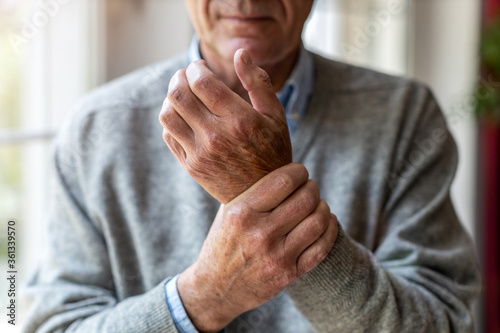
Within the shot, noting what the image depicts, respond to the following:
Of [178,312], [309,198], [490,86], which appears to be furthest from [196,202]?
[490,86]

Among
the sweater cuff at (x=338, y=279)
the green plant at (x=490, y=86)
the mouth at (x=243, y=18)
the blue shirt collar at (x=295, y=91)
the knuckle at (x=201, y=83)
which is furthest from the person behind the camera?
the green plant at (x=490, y=86)

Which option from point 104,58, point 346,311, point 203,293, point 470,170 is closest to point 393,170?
point 346,311

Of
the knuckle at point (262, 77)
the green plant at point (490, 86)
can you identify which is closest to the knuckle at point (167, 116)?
the knuckle at point (262, 77)

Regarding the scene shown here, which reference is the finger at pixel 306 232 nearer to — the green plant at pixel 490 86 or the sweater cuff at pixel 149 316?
the sweater cuff at pixel 149 316

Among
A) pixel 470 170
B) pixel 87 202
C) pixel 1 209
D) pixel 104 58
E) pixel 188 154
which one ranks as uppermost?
pixel 188 154

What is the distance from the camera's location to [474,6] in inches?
76.2

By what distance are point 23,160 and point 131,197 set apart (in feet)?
1.29

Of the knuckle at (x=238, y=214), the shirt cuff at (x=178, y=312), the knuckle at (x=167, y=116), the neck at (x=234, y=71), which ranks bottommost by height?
the shirt cuff at (x=178, y=312)

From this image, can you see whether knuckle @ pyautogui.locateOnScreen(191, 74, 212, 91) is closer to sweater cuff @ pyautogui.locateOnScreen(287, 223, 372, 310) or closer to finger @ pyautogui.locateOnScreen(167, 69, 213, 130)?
finger @ pyautogui.locateOnScreen(167, 69, 213, 130)

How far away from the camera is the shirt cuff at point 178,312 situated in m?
0.76

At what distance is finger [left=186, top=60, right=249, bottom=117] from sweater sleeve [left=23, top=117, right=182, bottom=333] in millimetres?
327

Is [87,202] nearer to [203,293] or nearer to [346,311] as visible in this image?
[203,293]

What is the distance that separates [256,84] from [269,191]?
0.13m

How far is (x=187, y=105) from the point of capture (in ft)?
1.91
